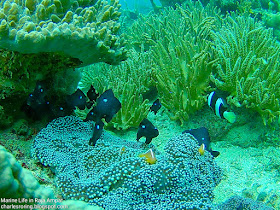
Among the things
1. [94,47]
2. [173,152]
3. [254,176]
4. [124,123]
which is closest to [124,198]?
[173,152]

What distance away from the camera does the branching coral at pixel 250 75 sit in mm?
3797

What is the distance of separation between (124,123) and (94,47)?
179 cm

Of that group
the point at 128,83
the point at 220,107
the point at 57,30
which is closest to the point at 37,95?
the point at 57,30

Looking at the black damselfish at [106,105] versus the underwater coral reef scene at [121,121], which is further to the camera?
the black damselfish at [106,105]

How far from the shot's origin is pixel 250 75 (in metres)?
4.10

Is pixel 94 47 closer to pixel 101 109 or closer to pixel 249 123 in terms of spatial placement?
pixel 101 109

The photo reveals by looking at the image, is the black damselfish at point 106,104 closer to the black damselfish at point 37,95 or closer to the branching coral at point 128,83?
the black damselfish at point 37,95

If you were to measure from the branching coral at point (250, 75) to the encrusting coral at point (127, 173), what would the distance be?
5.22ft

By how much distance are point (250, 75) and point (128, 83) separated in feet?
6.97

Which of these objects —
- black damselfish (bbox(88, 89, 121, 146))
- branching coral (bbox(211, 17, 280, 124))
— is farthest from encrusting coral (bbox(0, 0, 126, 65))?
branching coral (bbox(211, 17, 280, 124))

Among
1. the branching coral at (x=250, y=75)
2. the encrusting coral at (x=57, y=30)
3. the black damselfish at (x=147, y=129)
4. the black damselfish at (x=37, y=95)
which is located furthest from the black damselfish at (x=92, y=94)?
the branching coral at (x=250, y=75)

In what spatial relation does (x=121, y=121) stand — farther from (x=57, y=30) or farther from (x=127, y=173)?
(x=57, y=30)

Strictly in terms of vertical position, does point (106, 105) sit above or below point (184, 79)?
below

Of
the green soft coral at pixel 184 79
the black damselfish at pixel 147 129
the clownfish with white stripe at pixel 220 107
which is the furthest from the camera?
the green soft coral at pixel 184 79
